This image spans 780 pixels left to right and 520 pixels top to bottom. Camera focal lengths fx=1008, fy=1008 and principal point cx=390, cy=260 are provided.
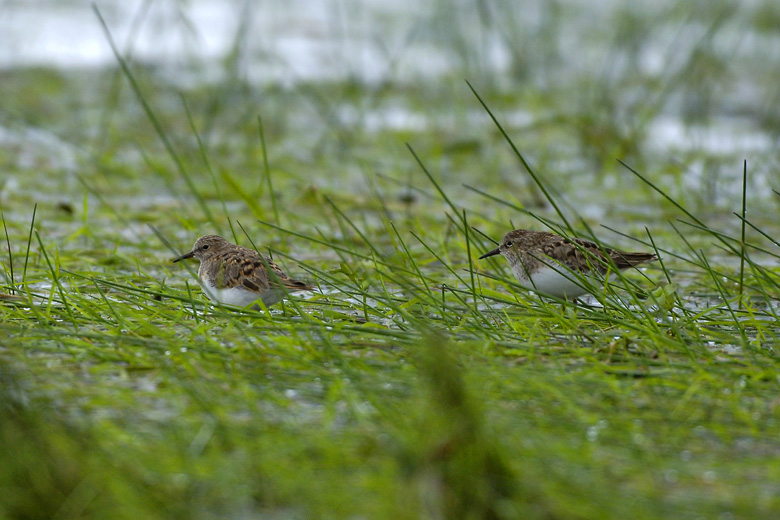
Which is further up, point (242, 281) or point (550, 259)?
point (550, 259)

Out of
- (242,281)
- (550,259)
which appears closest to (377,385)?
(242,281)

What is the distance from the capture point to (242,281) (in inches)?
189

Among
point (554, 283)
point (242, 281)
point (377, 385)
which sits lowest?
point (377, 385)

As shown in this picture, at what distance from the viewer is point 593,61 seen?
41.5 ft

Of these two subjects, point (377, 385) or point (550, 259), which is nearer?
point (377, 385)

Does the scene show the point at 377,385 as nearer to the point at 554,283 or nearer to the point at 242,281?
the point at 242,281

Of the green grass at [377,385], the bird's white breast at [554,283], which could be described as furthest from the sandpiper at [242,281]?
the bird's white breast at [554,283]

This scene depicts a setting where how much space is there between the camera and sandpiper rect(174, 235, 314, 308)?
15.4ft

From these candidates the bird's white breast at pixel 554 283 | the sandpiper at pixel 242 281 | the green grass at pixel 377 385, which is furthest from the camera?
the bird's white breast at pixel 554 283

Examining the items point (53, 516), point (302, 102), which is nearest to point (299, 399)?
point (53, 516)

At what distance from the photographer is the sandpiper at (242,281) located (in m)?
4.69

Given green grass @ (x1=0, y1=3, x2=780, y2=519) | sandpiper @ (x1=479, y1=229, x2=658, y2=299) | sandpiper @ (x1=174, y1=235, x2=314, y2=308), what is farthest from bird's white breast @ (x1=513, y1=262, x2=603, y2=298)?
sandpiper @ (x1=174, y1=235, x2=314, y2=308)

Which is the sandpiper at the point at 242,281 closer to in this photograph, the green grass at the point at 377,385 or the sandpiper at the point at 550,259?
the green grass at the point at 377,385

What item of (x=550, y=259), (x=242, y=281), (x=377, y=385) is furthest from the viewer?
(x=550, y=259)
